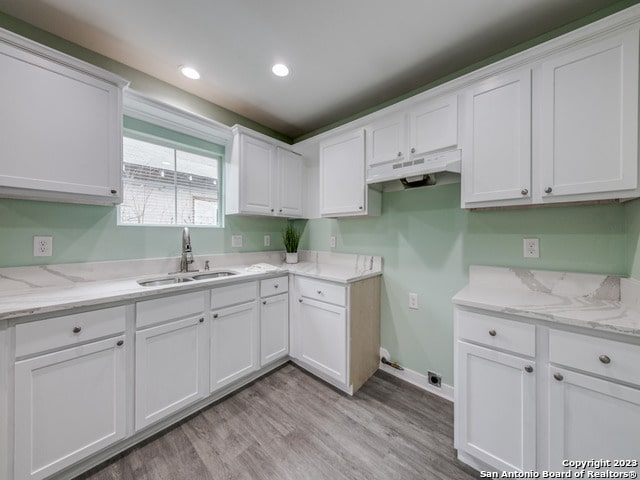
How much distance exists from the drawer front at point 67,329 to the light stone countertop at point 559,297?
1942 mm

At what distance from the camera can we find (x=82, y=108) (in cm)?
143

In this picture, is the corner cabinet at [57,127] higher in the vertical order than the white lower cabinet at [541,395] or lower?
higher

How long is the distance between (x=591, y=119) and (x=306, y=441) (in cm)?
241

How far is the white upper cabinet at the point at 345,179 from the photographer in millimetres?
2096

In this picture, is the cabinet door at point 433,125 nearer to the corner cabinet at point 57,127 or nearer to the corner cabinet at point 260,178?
the corner cabinet at point 260,178

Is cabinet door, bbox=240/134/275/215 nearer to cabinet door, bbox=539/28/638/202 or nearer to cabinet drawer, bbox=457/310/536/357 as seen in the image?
cabinet drawer, bbox=457/310/536/357

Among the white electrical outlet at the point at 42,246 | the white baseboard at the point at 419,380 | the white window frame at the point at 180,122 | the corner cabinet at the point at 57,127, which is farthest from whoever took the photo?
the white baseboard at the point at 419,380

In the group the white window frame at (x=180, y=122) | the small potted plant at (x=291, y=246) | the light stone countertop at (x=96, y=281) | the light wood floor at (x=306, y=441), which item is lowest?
the light wood floor at (x=306, y=441)

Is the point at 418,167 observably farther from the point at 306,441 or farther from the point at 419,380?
the point at 306,441

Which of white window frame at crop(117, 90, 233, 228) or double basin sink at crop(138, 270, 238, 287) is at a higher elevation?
white window frame at crop(117, 90, 233, 228)

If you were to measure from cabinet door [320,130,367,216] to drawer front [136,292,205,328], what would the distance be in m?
1.36

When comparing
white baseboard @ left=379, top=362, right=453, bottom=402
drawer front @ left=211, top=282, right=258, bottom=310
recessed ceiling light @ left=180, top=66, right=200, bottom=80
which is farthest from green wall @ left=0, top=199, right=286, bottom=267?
white baseboard @ left=379, top=362, right=453, bottom=402

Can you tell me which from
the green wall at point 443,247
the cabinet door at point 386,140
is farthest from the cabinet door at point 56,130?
the green wall at point 443,247

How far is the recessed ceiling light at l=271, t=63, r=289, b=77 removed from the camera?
5.96 ft
